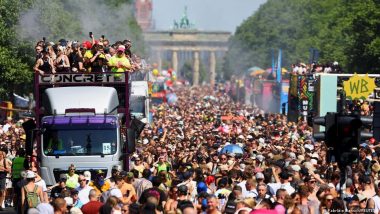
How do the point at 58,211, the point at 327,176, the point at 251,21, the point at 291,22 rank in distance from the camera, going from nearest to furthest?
the point at 58,211, the point at 327,176, the point at 291,22, the point at 251,21

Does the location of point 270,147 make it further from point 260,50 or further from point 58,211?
point 260,50

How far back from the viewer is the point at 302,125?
4594 cm

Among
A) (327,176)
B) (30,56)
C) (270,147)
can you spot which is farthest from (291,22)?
(327,176)

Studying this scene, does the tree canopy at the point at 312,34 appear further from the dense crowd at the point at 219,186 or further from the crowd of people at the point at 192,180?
the dense crowd at the point at 219,186

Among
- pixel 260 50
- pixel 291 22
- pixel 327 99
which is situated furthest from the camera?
pixel 260 50

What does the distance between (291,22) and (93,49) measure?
10124cm

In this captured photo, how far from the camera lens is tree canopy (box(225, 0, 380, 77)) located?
77.2m

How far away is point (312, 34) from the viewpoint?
380ft

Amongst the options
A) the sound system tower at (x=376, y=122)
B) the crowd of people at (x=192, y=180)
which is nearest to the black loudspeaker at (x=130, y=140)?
the crowd of people at (x=192, y=180)

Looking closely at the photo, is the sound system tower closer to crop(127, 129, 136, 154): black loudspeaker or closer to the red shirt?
crop(127, 129, 136, 154): black loudspeaker

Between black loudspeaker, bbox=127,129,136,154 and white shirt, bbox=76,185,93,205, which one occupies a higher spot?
black loudspeaker, bbox=127,129,136,154

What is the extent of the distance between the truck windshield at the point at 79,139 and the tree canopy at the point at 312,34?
155 ft

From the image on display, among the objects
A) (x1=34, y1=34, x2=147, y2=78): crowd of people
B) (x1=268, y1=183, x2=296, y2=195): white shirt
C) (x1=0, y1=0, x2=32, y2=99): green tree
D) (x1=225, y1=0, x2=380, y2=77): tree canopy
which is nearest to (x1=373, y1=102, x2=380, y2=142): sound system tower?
(x1=34, y1=34, x2=147, y2=78): crowd of people

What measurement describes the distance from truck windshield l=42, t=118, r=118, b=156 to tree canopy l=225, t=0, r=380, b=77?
47101 millimetres
